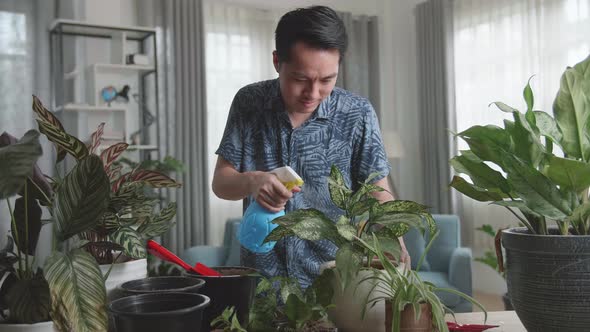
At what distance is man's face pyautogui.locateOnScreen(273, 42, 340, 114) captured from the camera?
1.36 meters

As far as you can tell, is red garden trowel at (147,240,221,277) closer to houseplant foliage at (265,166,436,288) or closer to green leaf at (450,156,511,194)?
houseplant foliage at (265,166,436,288)

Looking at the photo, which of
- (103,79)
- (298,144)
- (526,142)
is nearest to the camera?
(526,142)

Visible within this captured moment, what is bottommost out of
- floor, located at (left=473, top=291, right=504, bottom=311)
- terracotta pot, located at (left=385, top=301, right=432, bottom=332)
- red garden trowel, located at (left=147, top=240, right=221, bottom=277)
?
floor, located at (left=473, top=291, right=504, bottom=311)

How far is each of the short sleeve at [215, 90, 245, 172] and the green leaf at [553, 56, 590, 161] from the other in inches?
34.2


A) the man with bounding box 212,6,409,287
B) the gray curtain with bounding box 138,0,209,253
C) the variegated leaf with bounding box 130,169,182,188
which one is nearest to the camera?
the variegated leaf with bounding box 130,169,182,188

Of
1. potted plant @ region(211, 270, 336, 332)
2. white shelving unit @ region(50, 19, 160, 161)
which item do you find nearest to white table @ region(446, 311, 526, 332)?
potted plant @ region(211, 270, 336, 332)

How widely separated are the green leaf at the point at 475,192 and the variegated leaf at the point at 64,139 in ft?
2.02

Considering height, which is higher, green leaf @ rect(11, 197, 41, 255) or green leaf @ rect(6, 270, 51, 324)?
green leaf @ rect(11, 197, 41, 255)

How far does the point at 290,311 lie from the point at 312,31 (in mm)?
751

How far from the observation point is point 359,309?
0.85 metres

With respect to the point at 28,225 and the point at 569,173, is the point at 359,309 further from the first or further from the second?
the point at 28,225

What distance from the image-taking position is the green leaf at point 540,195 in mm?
861

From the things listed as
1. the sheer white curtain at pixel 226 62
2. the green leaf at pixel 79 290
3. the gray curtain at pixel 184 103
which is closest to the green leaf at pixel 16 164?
the green leaf at pixel 79 290

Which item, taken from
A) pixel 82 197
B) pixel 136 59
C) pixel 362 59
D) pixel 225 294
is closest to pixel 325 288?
pixel 225 294
